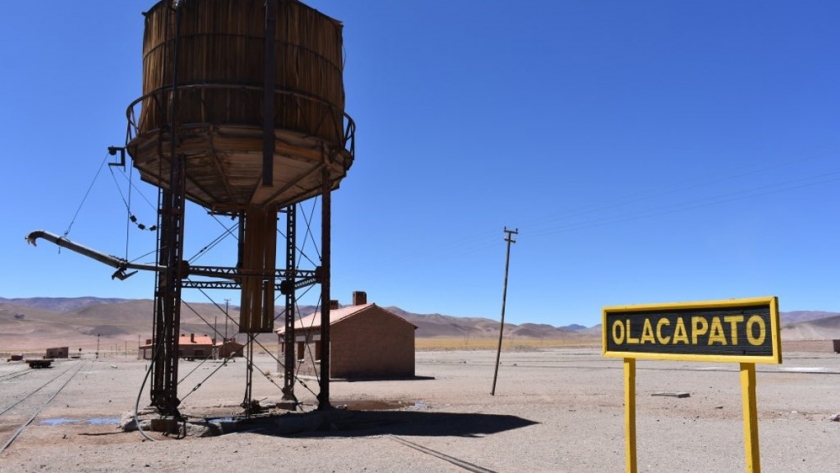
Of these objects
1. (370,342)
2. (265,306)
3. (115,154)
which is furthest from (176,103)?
(370,342)

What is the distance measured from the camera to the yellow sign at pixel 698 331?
5355 millimetres

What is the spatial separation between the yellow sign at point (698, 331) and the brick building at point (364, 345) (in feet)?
97.8

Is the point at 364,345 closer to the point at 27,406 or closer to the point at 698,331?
the point at 27,406

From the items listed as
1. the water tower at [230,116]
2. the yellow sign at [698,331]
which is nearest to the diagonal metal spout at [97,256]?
the water tower at [230,116]

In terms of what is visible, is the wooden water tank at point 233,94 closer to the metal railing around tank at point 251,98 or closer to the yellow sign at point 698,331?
the metal railing around tank at point 251,98

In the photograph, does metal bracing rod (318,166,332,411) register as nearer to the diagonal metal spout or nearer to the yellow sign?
the diagonal metal spout

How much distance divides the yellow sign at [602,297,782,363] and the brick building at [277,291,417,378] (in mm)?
29813

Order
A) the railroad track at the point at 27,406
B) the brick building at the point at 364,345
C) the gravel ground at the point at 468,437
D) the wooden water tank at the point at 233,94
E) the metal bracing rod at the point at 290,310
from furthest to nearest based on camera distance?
the brick building at the point at 364,345 → the metal bracing rod at the point at 290,310 → the wooden water tank at the point at 233,94 → the railroad track at the point at 27,406 → the gravel ground at the point at 468,437

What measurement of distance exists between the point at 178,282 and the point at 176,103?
185 inches

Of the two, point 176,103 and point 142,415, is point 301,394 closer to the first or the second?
point 142,415

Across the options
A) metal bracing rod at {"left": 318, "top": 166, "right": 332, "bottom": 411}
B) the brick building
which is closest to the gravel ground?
metal bracing rod at {"left": 318, "top": 166, "right": 332, "bottom": 411}

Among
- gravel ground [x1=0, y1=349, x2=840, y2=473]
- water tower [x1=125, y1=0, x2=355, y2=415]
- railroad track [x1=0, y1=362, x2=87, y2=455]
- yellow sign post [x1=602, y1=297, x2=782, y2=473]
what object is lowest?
railroad track [x1=0, y1=362, x2=87, y2=455]

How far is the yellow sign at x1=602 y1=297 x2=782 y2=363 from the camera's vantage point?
536 cm

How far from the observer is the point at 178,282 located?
56.4 ft
